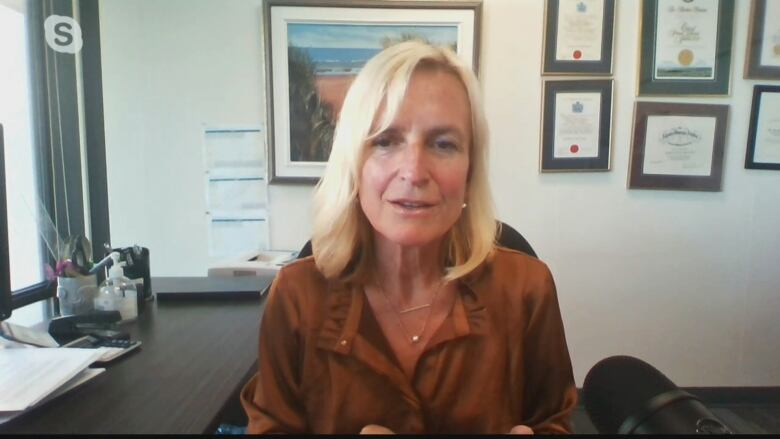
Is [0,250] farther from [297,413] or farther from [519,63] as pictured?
[519,63]

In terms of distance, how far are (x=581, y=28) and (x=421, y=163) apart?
140 centimetres

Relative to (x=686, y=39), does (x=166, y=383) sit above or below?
below

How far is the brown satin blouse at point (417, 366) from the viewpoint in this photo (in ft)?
2.12

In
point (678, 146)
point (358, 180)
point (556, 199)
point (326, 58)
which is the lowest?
point (556, 199)

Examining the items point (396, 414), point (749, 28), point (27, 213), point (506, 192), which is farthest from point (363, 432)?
point (749, 28)

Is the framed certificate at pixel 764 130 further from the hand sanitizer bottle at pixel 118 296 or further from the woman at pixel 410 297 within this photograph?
the hand sanitizer bottle at pixel 118 296

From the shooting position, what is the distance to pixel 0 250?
742 mm

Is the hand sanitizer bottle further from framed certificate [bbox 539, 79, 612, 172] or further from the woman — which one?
framed certificate [bbox 539, 79, 612, 172]

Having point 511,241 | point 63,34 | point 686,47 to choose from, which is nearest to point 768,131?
point 686,47

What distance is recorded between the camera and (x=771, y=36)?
1685 millimetres

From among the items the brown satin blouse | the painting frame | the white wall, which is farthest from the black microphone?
the painting frame

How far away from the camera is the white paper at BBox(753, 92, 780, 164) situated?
1.71 m

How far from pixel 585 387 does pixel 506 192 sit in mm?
1111

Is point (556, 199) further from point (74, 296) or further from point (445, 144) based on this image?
point (74, 296)
